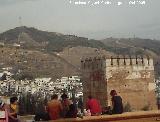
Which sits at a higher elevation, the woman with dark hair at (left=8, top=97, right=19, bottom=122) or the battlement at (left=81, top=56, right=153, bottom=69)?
the battlement at (left=81, top=56, right=153, bottom=69)

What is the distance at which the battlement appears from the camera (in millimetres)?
27406

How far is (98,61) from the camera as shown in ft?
92.4

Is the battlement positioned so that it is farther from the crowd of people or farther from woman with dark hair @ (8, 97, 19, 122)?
woman with dark hair @ (8, 97, 19, 122)

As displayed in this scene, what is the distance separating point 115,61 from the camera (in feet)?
90.5

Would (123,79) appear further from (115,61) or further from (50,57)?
(50,57)

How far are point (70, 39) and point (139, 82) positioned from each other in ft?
544

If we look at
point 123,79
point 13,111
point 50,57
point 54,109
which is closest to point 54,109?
point 54,109

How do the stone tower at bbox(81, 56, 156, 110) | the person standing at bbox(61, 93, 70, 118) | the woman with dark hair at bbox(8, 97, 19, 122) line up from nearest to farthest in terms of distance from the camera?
1. the woman with dark hair at bbox(8, 97, 19, 122)
2. the person standing at bbox(61, 93, 70, 118)
3. the stone tower at bbox(81, 56, 156, 110)

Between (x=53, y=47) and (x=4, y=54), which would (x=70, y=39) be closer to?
(x=53, y=47)

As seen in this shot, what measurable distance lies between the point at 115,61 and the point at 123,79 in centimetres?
133

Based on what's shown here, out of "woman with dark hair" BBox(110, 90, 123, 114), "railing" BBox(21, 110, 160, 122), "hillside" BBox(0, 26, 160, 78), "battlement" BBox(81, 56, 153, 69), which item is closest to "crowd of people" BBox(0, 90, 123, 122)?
"woman with dark hair" BBox(110, 90, 123, 114)

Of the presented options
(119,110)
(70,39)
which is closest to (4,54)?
(70,39)

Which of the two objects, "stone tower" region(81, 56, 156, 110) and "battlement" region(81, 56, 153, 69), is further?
"battlement" region(81, 56, 153, 69)

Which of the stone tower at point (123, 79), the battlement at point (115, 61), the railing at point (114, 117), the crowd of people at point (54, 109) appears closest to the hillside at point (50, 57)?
the battlement at point (115, 61)
